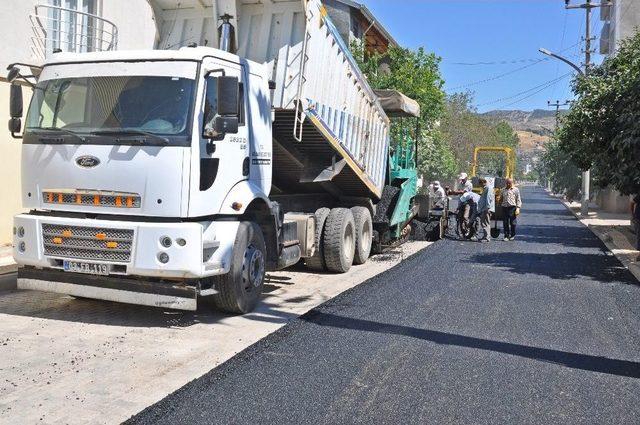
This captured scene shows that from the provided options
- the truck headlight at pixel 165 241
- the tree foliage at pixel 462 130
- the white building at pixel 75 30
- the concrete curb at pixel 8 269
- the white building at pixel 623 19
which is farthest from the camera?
the tree foliage at pixel 462 130

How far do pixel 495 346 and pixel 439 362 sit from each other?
828 millimetres

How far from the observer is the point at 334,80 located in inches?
362

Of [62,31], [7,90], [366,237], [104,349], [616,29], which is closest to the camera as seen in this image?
[104,349]

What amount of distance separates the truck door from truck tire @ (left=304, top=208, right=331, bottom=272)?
313 cm

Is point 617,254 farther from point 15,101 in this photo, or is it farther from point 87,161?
point 15,101

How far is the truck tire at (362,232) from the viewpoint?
35.8 feet

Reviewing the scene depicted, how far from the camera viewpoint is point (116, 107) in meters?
6.20

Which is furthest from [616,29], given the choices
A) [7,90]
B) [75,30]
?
[7,90]

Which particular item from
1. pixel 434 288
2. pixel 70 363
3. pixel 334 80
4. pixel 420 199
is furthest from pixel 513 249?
pixel 70 363

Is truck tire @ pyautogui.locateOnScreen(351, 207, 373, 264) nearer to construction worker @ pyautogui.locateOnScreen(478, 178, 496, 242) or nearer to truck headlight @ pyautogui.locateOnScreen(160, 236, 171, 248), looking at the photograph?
construction worker @ pyautogui.locateOnScreen(478, 178, 496, 242)

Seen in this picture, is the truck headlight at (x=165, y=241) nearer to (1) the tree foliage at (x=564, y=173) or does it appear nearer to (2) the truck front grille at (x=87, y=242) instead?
(2) the truck front grille at (x=87, y=242)

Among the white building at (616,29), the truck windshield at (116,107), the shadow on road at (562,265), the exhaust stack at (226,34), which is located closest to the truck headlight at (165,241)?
the truck windshield at (116,107)

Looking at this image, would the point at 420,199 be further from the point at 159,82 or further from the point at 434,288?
the point at 159,82

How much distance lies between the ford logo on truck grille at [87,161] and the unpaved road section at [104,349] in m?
1.59
